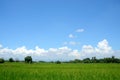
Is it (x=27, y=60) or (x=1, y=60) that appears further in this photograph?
(x=27, y=60)

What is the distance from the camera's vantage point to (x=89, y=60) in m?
81.6

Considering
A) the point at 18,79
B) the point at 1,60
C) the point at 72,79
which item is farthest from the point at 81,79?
the point at 1,60

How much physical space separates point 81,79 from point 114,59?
65.2m

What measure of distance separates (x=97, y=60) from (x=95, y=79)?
69737 mm

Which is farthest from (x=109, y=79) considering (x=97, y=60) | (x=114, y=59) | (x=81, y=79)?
(x=97, y=60)

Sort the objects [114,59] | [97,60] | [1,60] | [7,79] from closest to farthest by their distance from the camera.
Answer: [7,79], [1,60], [114,59], [97,60]

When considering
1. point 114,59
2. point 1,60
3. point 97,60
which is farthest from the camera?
point 97,60

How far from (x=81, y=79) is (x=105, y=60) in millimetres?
67406

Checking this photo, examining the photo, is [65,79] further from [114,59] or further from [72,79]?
[114,59]

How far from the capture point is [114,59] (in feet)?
247

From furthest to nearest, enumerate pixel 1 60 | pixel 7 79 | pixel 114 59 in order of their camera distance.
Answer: pixel 114 59, pixel 1 60, pixel 7 79

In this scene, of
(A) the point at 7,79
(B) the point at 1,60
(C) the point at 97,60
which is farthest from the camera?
(C) the point at 97,60

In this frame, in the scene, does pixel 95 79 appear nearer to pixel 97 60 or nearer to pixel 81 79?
pixel 81 79

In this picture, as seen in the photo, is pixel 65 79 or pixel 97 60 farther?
pixel 97 60
